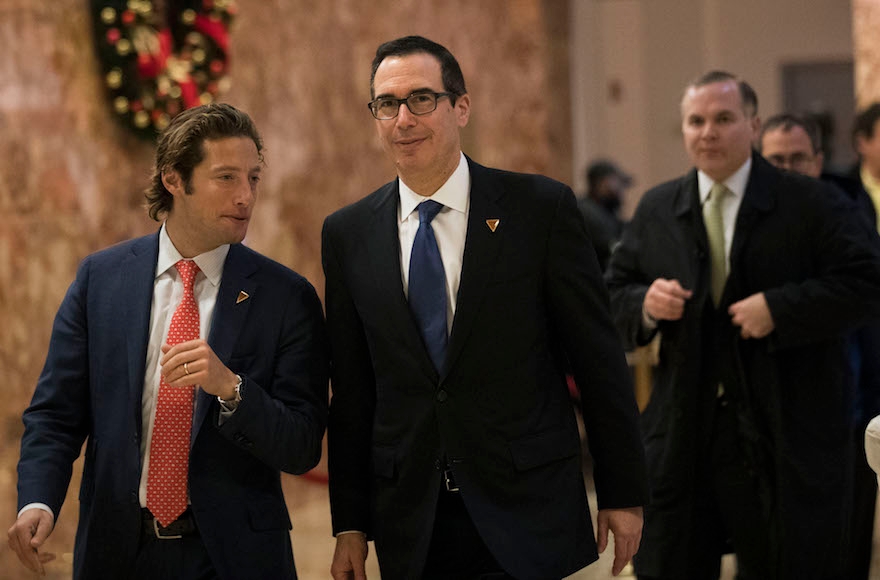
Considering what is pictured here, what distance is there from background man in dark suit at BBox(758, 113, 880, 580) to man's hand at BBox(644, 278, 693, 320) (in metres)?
1.29

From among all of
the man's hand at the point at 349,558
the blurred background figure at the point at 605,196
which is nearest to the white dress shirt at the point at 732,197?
the man's hand at the point at 349,558

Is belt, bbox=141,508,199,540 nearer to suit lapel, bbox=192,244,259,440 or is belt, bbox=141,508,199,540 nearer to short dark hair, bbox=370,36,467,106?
suit lapel, bbox=192,244,259,440

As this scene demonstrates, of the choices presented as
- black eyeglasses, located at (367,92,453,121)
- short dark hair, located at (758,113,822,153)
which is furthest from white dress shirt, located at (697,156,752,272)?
black eyeglasses, located at (367,92,453,121)

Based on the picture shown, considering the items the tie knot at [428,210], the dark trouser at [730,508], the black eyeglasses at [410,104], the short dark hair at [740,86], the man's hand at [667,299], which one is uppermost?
the black eyeglasses at [410,104]

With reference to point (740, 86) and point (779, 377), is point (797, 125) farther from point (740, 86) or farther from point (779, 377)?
point (779, 377)

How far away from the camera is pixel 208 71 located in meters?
7.04

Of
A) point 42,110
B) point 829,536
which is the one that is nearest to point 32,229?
point 42,110

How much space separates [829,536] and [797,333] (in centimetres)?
76

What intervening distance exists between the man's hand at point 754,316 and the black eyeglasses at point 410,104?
63.0 inches

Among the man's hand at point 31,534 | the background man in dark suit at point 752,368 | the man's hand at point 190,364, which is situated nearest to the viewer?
the man's hand at point 190,364

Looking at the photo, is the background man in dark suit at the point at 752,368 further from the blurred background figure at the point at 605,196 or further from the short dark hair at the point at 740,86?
the blurred background figure at the point at 605,196

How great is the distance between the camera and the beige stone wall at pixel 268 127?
20.1 ft

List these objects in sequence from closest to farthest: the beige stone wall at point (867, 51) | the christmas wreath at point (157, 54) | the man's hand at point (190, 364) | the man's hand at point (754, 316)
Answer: the man's hand at point (190, 364) → the man's hand at point (754, 316) → the christmas wreath at point (157, 54) → the beige stone wall at point (867, 51)

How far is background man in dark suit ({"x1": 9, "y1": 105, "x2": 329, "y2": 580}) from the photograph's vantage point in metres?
3.13
